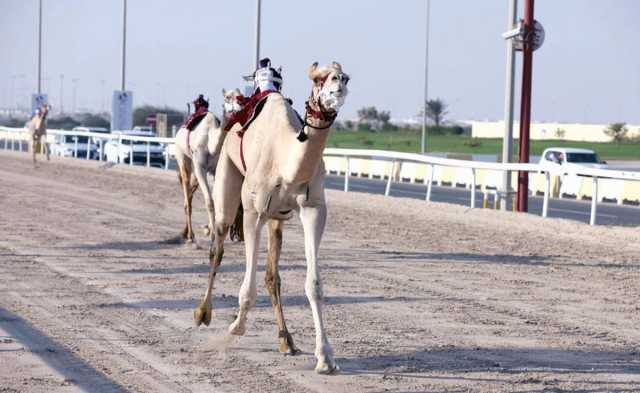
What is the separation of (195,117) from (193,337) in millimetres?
7730

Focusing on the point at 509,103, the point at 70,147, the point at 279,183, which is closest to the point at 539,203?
the point at 509,103

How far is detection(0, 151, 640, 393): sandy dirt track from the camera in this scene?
813 cm

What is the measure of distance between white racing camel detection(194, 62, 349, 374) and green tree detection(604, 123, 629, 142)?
114m

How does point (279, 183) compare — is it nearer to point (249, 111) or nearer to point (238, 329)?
point (238, 329)

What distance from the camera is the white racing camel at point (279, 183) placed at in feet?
26.0

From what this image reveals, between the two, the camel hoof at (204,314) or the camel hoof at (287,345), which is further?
the camel hoof at (204,314)

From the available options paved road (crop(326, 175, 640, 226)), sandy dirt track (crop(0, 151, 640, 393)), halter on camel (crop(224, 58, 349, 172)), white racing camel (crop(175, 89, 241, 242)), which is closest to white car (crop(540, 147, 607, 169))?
paved road (crop(326, 175, 640, 226))

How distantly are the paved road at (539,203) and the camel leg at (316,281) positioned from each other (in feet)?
54.6

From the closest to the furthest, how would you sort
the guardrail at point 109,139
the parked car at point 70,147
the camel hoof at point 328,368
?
the camel hoof at point 328,368
the guardrail at point 109,139
the parked car at point 70,147

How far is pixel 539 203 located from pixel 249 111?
76.2 feet

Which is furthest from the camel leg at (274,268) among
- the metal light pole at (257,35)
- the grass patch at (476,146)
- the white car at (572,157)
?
the grass patch at (476,146)

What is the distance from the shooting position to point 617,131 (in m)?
120

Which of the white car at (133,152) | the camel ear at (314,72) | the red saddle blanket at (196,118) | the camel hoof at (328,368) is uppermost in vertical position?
the camel ear at (314,72)

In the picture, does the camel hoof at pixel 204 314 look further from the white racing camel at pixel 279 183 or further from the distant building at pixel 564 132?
the distant building at pixel 564 132
